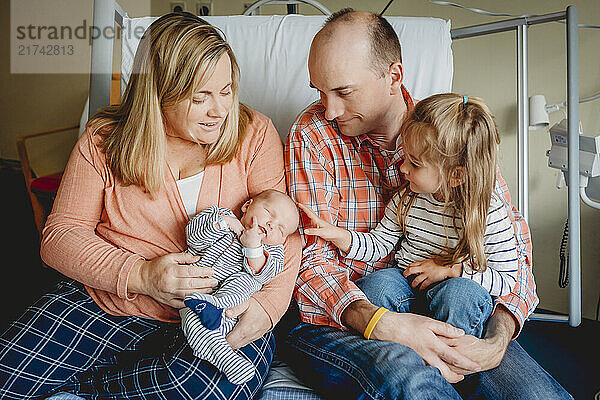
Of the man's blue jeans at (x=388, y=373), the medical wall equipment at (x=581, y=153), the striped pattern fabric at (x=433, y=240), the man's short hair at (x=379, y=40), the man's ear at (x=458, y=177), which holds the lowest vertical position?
the man's blue jeans at (x=388, y=373)

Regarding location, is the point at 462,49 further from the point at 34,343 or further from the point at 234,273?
the point at 34,343

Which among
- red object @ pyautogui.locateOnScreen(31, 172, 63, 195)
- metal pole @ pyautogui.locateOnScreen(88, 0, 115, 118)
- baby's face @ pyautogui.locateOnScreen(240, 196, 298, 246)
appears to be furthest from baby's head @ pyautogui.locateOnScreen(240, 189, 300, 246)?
red object @ pyautogui.locateOnScreen(31, 172, 63, 195)

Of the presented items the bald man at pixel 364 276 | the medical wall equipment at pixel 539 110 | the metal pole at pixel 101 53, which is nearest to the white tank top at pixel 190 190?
the bald man at pixel 364 276

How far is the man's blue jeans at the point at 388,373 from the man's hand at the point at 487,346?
0.03m

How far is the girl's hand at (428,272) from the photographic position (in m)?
1.37

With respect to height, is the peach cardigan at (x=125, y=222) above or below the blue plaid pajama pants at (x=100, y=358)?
above

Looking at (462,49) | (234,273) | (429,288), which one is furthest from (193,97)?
(462,49)

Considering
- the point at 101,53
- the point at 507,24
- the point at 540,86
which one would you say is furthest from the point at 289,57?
the point at 540,86

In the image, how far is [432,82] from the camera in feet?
5.94

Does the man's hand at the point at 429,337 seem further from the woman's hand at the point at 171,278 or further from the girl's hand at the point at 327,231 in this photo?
the woman's hand at the point at 171,278

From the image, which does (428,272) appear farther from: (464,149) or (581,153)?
(581,153)

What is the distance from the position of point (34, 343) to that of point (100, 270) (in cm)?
21

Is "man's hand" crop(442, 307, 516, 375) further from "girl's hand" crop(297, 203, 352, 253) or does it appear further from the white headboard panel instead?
the white headboard panel

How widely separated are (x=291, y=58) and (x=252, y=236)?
775 millimetres
